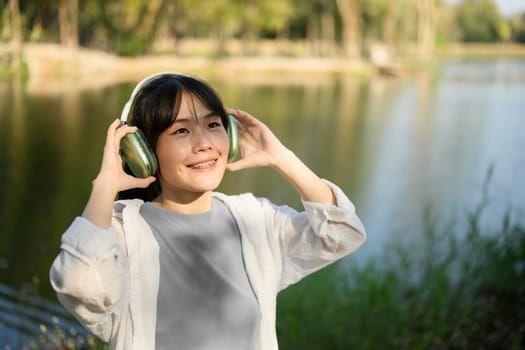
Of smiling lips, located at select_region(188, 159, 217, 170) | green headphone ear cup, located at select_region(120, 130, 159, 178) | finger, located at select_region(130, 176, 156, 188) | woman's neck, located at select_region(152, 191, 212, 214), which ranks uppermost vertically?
green headphone ear cup, located at select_region(120, 130, 159, 178)

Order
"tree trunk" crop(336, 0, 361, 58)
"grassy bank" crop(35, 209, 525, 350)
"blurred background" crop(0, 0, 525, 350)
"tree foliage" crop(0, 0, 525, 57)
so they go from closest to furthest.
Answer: "grassy bank" crop(35, 209, 525, 350) < "blurred background" crop(0, 0, 525, 350) < "tree foliage" crop(0, 0, 525, 57) < "tree trunk" crop(336, 0, 361, 58)

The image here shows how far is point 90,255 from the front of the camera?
1256mm

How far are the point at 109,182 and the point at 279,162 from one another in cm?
39

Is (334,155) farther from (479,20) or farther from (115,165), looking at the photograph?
(479,20)

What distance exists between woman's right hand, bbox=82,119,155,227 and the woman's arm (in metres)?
0.24

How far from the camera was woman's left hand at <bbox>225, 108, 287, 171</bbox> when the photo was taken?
158cm

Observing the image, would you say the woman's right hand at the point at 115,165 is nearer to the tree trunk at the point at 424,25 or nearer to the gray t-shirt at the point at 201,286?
the gray t-shirt at the point at 201,286

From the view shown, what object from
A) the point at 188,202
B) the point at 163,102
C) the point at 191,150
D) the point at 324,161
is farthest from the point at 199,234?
the point at 324,161

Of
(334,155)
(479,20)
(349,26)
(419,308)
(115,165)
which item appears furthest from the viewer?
(479,20)

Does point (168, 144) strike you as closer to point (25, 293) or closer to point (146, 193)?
point (146, 193)

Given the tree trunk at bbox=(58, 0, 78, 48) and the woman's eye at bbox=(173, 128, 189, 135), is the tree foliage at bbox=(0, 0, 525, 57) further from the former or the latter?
the woman's eye at bbox=(173, 128, 189, 135)

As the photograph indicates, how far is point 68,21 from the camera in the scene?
105 feet

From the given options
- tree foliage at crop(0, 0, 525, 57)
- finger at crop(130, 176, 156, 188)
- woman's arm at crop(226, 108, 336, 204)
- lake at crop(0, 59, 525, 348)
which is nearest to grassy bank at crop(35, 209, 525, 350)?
lake at crop(0, 59, 525, 348)

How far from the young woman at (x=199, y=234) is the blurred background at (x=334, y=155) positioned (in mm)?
2035
